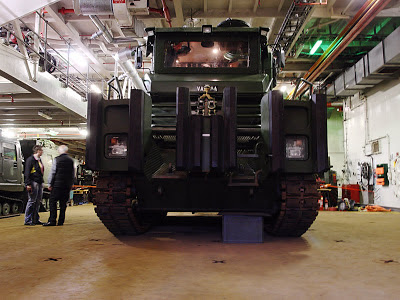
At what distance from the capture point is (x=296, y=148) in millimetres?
3746

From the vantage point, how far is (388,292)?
2.19m

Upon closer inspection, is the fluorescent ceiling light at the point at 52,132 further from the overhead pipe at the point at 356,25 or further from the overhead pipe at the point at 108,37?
the overhead pipe at the point at 356,25

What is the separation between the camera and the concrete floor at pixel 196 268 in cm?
220

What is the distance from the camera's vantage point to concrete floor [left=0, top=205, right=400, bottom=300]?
2201 millimetres

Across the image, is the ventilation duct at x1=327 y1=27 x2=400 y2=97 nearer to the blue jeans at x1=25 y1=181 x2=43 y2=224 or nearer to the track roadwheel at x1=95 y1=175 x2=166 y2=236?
the track roadwheel at x1=95 y1=175 x2=166 y2=236

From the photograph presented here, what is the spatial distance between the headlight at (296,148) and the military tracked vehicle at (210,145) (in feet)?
0.04

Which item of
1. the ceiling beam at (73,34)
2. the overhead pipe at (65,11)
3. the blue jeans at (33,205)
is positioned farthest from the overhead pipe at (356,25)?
the blue jeans at (33,205)

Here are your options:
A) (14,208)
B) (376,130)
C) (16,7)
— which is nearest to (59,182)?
(16,7)

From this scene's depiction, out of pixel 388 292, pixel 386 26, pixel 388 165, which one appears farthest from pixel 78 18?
pixel 388 165

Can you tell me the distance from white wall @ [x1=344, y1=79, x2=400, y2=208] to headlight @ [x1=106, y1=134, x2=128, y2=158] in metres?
10.7

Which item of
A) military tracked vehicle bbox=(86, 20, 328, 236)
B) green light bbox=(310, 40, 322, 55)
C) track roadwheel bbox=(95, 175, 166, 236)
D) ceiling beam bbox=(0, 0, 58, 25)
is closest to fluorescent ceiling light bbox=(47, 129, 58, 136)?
ceiling beam bbox=(0, 0, 58, 25)

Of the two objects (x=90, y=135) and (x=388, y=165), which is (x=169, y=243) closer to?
(x=90, y=135)

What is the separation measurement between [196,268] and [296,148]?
1749mm

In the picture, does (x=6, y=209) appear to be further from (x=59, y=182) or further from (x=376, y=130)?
(x=376, y=130)
